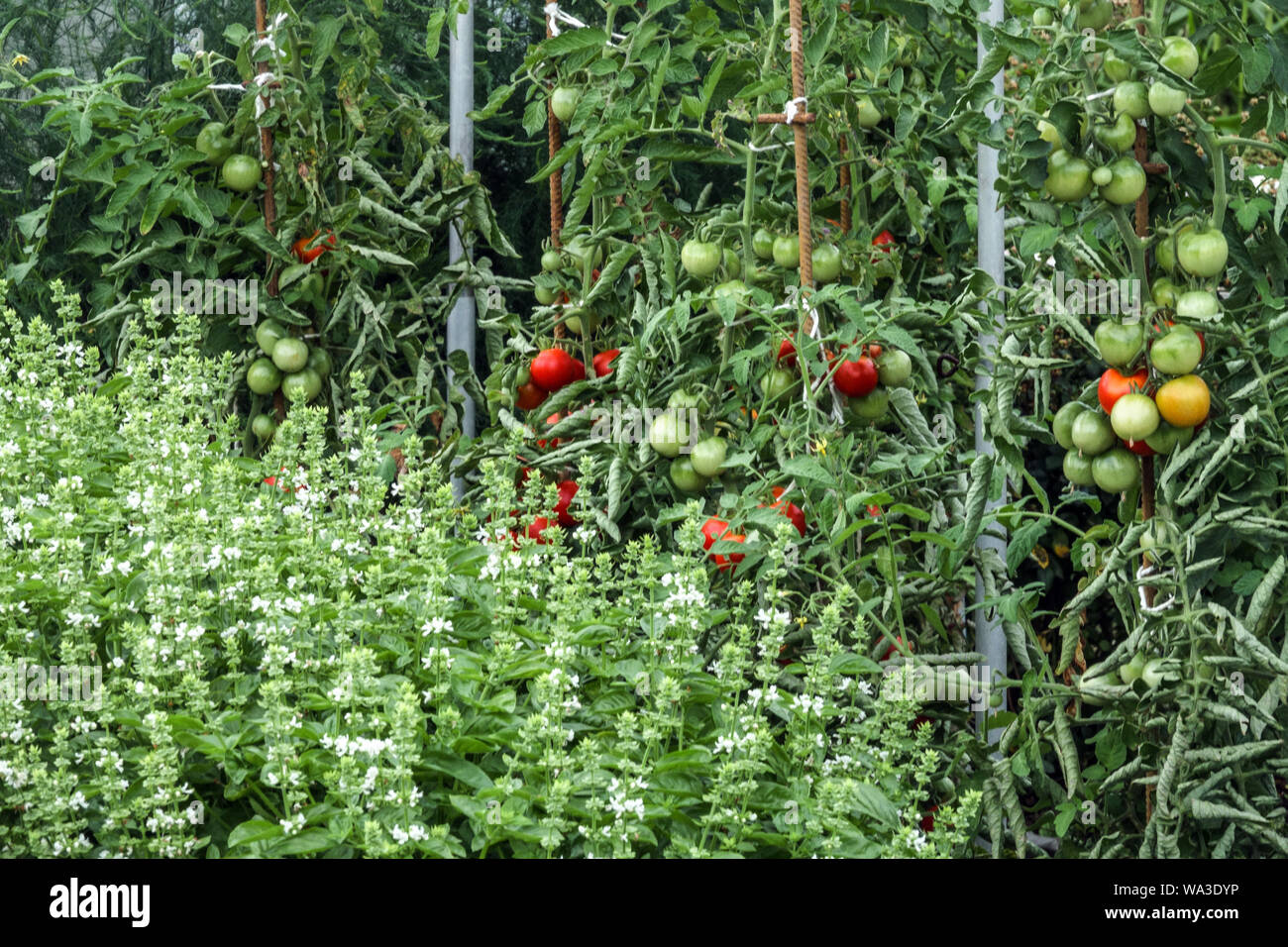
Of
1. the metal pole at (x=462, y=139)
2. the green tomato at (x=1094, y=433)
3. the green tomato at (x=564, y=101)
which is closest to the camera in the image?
the green tomato at (x=1094, y=433)

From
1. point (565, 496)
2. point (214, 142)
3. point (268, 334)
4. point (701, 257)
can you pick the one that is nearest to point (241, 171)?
point (214, 142)

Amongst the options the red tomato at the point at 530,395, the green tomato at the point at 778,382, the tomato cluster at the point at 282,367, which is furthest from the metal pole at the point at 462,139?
the green tomato at the point at 778,382

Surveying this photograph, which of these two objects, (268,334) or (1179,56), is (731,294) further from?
(268,334)

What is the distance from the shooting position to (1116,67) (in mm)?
1767

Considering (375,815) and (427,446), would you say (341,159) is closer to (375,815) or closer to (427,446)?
(427,446)

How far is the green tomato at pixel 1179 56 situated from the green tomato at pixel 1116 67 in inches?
1.7

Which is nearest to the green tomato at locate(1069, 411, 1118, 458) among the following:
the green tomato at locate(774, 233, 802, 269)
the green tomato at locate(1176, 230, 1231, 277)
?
the green tomato at locate(1176, 230, 1231, 277)

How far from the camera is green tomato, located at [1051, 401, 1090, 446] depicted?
6.09 ft

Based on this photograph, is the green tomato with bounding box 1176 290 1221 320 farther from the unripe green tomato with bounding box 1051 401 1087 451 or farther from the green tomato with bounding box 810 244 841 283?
the green tomato with bounding box 810 244 841 283

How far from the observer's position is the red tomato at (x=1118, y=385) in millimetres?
1780

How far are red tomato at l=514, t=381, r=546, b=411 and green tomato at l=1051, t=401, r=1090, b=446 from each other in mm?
1041

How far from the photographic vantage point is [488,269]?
9.98 feet

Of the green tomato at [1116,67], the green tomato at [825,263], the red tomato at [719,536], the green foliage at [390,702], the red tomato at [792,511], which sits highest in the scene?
the green tomato at [1116,67]

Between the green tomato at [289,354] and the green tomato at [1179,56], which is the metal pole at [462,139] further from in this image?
the green tomato at [1179,56]
